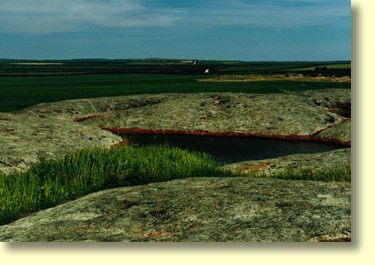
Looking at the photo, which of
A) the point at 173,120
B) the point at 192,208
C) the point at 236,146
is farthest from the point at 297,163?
the point at 173,120

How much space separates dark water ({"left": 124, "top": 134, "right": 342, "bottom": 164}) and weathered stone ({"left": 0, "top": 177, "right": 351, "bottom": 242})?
382 centimetres

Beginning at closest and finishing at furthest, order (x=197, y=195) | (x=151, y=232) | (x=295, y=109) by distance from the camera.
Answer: (x=151, y=232) → (x=197, y=195) → (x=295, y=109)

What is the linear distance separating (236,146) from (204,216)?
640cm

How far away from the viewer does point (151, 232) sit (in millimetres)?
4098

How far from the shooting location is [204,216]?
14.1 ft

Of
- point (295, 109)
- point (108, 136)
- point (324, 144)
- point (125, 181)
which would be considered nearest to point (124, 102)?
point (108, 136)

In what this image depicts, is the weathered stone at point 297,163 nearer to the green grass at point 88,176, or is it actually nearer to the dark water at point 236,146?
the green grass at point 88,176

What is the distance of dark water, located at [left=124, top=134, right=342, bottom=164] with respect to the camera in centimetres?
947

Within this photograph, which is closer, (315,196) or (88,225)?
(88,225)

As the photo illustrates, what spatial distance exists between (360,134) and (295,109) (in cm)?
738

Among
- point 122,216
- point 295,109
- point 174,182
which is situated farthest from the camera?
point 295,109

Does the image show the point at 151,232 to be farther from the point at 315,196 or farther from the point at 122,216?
the point at 315,196

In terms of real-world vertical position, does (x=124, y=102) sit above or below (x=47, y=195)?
above
